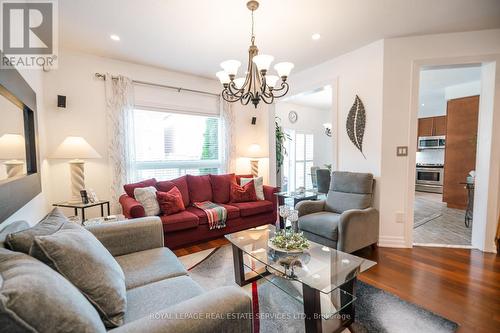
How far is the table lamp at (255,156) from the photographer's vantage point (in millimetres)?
4301

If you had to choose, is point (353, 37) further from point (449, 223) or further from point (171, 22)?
point (449, 223)

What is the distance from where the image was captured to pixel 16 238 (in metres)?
1.05

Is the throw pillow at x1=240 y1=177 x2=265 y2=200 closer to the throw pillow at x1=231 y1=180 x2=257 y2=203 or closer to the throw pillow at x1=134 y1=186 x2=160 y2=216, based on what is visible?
the throw pillow at x1=231 y1=180 x2=257 y2=203

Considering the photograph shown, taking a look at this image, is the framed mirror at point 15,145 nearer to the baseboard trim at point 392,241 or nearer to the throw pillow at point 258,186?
the throw pillow at point 258,186

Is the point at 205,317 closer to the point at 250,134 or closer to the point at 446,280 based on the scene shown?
the point at 446,280

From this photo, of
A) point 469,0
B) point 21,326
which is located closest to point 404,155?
point 469,0

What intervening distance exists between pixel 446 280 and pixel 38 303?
303cm

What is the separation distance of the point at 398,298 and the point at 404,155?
69.9 inches

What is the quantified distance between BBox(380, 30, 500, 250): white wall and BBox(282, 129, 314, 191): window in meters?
3.64

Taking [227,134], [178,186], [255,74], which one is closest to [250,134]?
[227,134]

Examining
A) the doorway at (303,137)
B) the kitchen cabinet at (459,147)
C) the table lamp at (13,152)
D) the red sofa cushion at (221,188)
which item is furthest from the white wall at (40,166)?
the kitchen cabinet at (459,147)

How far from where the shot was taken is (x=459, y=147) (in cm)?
476

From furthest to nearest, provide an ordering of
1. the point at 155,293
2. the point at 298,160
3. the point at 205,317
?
the point at 298,160
the point at 155,293
the point at 205,317

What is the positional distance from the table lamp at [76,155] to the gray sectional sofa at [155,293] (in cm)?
142
